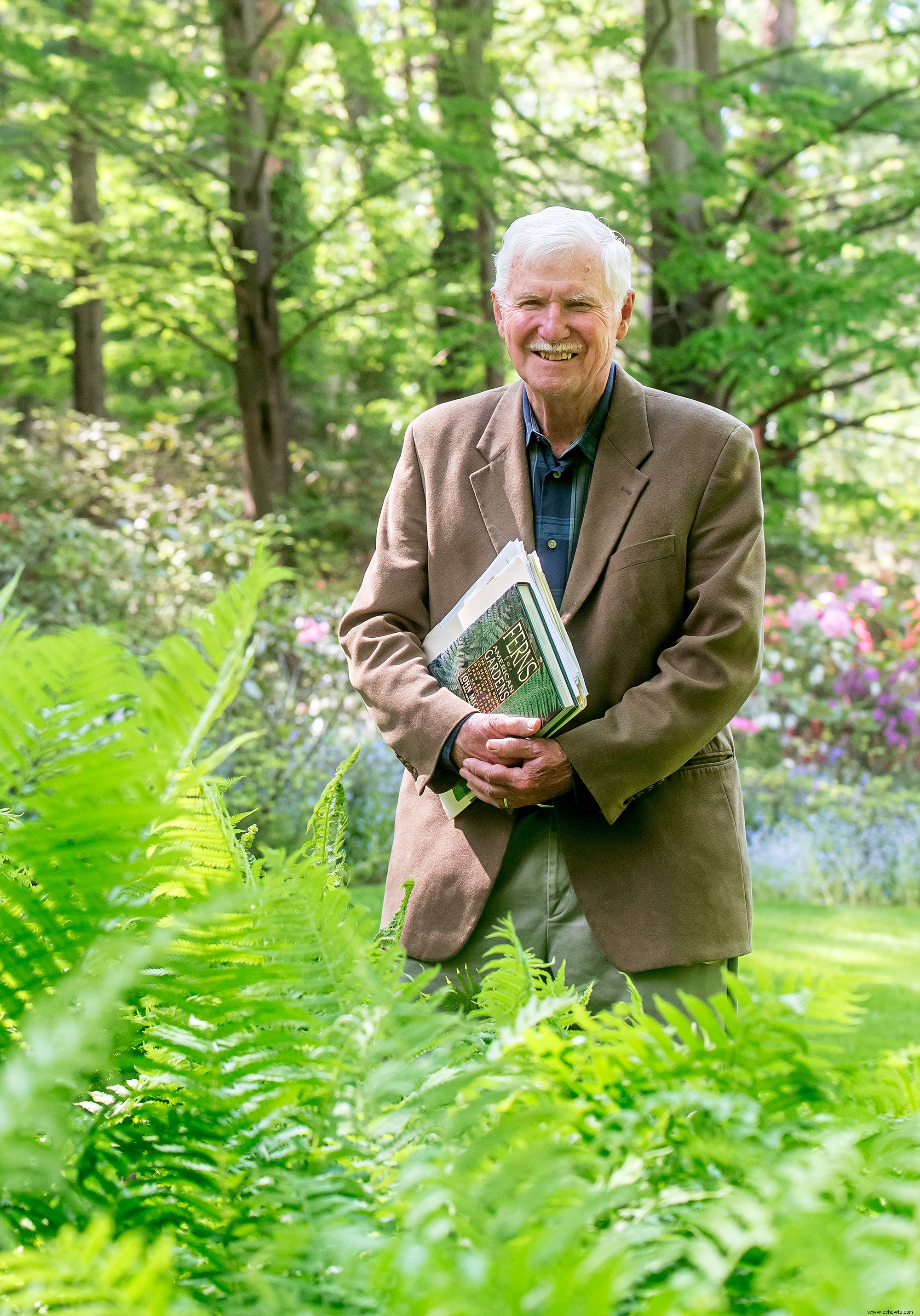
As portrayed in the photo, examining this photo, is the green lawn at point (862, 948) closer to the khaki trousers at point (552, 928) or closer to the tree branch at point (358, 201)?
the khaki trousers at point (552, 928)

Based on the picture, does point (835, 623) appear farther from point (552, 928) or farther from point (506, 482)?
point (552, 928)

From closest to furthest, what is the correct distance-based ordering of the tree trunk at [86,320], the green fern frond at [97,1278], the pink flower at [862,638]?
the green fern frond at [97,1278] → the pink flower at [862,638] → the tree trunk at [86,320]

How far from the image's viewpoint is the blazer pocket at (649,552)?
2248mm

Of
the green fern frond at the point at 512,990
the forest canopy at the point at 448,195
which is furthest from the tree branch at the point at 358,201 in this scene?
the green fern frond at the point at 512,990

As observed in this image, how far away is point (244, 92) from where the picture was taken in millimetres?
9375

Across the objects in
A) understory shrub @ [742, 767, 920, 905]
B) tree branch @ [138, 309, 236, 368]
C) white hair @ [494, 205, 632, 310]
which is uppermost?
tree branch @ [138, 309, 236, 368]

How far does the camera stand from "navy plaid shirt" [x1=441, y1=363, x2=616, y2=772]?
7.93 feet

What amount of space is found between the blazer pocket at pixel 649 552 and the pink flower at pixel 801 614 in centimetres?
673

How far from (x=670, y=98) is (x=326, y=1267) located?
9.92 meters

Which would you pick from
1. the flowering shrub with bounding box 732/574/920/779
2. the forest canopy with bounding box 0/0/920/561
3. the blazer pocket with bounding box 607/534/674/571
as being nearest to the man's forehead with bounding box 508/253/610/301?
the blazer pocket with bounding box 607/534/674/571

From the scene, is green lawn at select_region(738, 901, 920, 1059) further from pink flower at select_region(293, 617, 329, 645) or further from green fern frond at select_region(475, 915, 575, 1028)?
green fern frond at select_region(475, 915, 575, 1028)

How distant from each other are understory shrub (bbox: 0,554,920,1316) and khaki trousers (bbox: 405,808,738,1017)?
148cm

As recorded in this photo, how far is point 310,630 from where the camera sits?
7414mm

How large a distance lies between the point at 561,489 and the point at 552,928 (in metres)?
0.90
